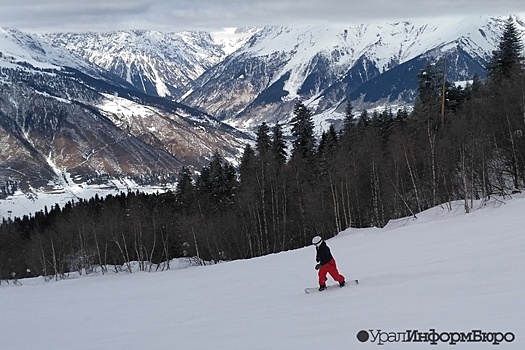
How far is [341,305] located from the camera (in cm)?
1247

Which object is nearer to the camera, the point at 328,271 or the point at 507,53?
the point at 328,271

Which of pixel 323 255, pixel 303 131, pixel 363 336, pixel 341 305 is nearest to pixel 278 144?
pixel 303 131

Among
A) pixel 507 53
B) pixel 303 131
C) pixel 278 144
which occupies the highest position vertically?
pixel 507 53

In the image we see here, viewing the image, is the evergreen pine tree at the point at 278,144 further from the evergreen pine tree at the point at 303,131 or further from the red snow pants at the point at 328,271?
the red snow pants at the point at 328,271

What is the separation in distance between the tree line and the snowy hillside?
1340 centimetres

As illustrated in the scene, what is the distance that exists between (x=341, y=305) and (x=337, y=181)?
3444cm

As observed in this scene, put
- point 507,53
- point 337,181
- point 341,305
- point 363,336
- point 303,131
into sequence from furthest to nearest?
point 303,131 → point 507,53 → point 337,181 → point 341,305 → point 363,336

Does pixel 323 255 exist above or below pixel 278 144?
below

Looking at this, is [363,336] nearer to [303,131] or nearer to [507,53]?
[303,131]

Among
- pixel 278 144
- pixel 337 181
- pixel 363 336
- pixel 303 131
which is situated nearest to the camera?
pixel 363 336

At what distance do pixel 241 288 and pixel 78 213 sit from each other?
50294mm

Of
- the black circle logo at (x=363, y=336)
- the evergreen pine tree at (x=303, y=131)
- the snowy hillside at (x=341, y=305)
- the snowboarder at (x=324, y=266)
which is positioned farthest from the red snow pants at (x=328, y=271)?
the evergreen pine tree at (x=303, y=131)

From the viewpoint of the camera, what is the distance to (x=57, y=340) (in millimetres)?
14367

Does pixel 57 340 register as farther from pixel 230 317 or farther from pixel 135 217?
pixel 135 217
